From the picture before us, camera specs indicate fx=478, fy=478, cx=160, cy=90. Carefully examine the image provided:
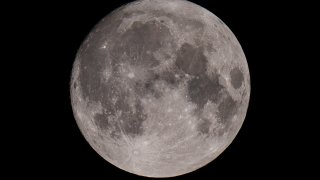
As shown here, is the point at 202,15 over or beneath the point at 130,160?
over

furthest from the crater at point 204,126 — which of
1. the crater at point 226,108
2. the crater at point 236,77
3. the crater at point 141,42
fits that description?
the crater at point 141,42

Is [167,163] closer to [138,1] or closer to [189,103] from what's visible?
[189,103]

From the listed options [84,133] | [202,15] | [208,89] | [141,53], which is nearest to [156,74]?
[141,53]

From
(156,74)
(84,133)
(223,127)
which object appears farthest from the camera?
(84,133)

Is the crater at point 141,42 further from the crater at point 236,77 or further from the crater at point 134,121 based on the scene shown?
the crater at point 236,77

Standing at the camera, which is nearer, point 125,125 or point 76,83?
point 125,125

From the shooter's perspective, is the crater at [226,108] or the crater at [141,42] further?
the crater at [226,108]

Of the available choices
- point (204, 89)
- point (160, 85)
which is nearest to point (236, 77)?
point (204, 89)
